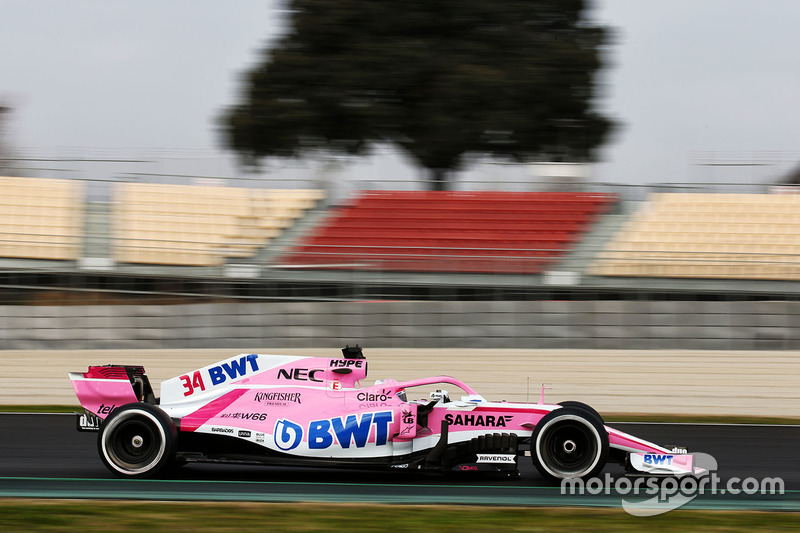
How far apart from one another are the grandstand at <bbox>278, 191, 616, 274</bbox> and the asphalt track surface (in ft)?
21.4

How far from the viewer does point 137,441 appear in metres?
7.39

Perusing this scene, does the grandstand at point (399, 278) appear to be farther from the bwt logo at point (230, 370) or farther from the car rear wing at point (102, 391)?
the car rear wing at point (102, 391)

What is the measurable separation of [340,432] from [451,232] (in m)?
10.2

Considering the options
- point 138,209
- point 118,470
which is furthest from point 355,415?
point 138,209

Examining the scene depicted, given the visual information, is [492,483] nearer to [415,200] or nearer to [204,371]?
[204,371]

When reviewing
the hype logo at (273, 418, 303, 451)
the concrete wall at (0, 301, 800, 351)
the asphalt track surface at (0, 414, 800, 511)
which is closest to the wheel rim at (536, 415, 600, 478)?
the asphalt track surface at (0, 414, 800, 511)

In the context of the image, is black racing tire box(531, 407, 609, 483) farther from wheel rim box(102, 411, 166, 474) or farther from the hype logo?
wheel rim box(102, 411, 166, 474)

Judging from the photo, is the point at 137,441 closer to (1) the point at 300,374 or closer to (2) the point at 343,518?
(1) the point at 300,374

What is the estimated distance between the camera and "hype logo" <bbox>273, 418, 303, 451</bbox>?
7.23 meters

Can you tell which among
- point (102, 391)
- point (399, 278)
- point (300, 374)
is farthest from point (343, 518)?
point (399, 278)

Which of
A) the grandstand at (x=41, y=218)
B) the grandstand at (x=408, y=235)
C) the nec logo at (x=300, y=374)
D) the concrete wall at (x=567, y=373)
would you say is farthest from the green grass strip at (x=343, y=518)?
the grandstand at (x=41, y=218)

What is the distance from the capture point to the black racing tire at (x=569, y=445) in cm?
707

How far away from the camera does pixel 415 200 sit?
18.5 meters

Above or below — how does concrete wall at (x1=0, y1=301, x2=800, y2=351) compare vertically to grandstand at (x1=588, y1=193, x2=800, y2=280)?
below
